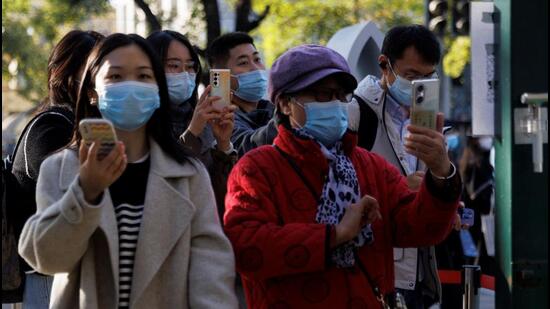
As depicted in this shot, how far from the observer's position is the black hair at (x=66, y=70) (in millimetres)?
5715

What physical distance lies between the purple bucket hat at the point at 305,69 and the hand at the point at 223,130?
2.29 feet

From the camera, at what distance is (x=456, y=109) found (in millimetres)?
45375

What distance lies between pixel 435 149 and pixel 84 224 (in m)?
1.14

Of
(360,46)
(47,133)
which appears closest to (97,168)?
(47,133)

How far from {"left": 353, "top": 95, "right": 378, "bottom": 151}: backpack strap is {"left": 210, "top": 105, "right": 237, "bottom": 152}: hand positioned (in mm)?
791

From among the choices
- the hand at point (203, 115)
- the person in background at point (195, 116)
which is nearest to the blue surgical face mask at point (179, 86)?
the person in background at point (195, 116)

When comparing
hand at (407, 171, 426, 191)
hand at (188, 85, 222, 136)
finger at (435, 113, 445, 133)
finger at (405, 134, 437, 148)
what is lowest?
hand at (407, 171, 426, 191)

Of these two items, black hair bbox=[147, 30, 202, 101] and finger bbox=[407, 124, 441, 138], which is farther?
black hair bbox=[147, 30, 202, 101]

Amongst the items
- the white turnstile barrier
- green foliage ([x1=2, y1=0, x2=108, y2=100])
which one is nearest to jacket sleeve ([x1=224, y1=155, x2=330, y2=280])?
the white turnstile barrier

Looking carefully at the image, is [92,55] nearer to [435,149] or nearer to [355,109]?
[435,149]

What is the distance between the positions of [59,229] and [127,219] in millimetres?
299

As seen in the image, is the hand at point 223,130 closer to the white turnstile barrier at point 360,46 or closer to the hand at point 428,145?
the hand at point 428,145

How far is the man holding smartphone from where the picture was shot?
576cm

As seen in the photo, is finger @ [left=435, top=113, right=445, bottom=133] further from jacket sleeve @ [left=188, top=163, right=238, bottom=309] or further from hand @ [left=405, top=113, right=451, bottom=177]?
jacket sleeve @ [left=188, top=163, right=238, bottom=309]
